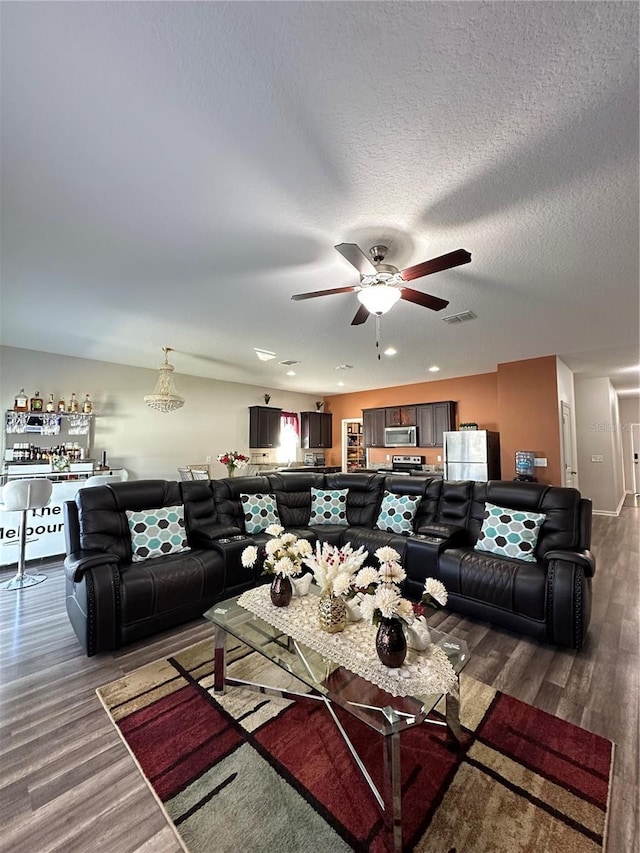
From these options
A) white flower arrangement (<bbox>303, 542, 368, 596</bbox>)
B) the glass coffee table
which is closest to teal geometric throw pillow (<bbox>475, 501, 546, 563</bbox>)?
the glass coffee table

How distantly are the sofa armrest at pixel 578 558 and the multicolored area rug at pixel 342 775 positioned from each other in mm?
1045

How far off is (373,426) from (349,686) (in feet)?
22.8

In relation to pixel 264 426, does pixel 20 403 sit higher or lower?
higher

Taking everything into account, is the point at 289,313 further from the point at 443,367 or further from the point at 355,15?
the point at 443,367

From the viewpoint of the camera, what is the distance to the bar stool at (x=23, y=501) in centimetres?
367

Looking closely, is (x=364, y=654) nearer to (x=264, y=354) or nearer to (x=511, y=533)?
(x=511, y=533)

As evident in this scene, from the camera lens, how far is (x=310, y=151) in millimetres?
1644

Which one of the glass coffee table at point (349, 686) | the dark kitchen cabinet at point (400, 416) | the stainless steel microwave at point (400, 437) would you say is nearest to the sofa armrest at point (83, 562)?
the glass coffee table at point (349, 686)

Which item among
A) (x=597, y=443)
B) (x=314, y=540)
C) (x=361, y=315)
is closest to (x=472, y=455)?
(x=597, y=443)

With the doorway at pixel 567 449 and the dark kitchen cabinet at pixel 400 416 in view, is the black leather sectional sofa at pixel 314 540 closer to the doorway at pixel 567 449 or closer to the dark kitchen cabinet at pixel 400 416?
the doorway at pixel 567 449

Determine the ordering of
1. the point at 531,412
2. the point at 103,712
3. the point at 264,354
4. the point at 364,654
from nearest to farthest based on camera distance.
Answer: the point at 364,654 < the point at 103,712 < the point at 264,354 < the point at 531,412

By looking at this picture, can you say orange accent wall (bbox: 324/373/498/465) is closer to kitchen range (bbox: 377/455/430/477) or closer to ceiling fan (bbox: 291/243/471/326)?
kitchen range (bbox: 377/455/430/477)

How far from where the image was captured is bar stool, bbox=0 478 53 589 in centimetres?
367

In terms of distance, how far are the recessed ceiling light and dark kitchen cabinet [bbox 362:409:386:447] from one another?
3586mm
